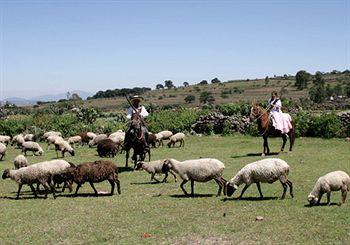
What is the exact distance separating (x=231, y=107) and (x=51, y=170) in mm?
26365

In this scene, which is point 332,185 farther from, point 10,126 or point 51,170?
point 10,126

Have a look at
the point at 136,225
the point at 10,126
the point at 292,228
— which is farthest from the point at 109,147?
the point at 10,126

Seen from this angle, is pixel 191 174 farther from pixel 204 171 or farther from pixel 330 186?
pixel 330 186

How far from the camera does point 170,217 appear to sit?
1171 cm

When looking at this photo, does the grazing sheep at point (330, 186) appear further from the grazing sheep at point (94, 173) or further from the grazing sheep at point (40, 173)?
the grazing sheep at point (40, 173)

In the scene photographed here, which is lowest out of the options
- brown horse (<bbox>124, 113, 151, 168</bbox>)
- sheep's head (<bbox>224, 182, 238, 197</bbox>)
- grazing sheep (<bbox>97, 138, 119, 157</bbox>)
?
grazing sheep (<bbox>97, 138, 119, 157</bbox>)

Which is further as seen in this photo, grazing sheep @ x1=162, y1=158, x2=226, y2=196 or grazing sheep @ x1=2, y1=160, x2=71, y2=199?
grazing sheep @ x1=2, y1=160, x2=71, y2=199

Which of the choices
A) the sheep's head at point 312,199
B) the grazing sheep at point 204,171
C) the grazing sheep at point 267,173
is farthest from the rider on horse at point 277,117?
the sheep's head at point 312,199

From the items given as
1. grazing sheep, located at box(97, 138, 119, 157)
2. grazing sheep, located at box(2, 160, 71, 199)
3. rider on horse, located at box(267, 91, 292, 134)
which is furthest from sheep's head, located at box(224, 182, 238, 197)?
grazing sheep, located at box(97, 138, 119, 157)

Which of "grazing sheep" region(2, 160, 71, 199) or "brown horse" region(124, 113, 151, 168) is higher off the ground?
"brown horse" region(124, 113, 151, 168)

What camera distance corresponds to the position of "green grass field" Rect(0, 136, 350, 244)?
10.0m

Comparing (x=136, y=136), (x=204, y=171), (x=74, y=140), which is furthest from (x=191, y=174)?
(x=74, y=140)

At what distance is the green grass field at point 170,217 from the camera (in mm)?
10047

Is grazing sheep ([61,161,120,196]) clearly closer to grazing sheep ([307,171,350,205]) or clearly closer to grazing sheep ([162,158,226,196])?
grazing sheep ([162,158,226,196])
